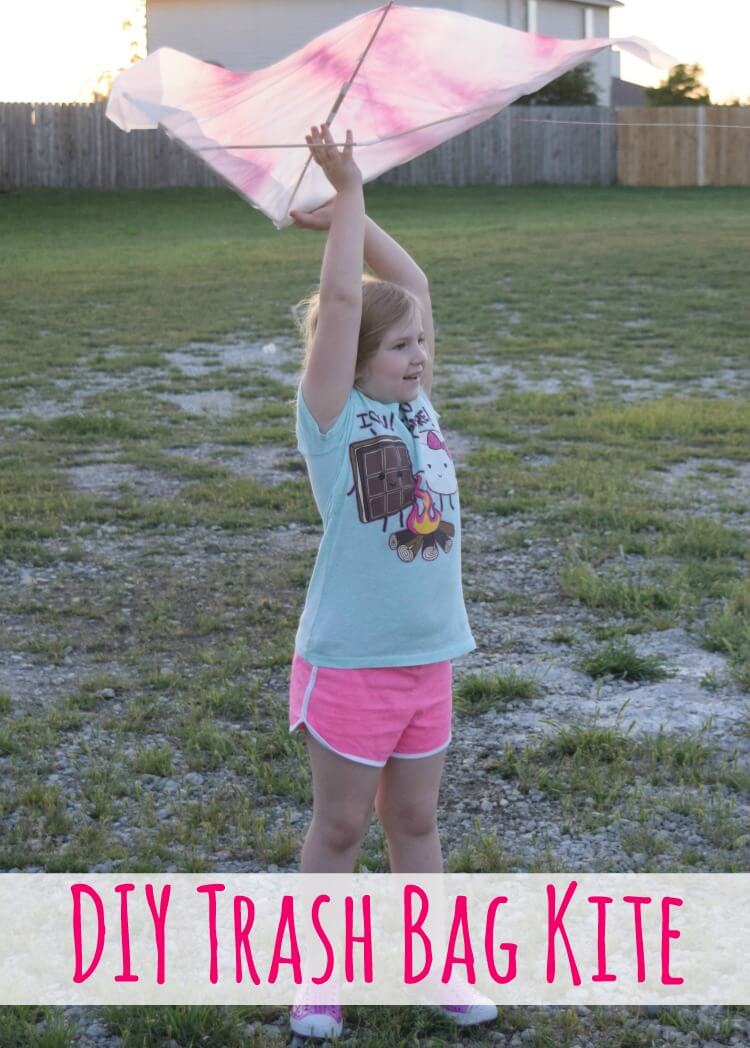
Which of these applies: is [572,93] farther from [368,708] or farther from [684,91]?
[368,708]

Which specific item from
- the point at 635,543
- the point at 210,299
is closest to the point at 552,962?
the point at 635,543

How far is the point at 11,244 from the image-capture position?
18250mm

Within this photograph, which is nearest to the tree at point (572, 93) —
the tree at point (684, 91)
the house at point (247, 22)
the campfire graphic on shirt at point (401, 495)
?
the house at point (247, 22)

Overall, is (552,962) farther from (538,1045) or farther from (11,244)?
(11,244)

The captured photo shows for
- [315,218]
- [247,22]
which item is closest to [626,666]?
[315,218]

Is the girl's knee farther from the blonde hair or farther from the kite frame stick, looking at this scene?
the kite frame stick

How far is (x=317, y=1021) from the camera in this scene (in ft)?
7.85

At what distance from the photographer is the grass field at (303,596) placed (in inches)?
118

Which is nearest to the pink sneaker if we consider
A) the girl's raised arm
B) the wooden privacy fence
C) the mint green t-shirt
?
the mint green t-shirt

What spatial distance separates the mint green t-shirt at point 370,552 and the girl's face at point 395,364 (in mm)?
34

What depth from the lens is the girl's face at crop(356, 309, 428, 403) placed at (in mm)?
2350

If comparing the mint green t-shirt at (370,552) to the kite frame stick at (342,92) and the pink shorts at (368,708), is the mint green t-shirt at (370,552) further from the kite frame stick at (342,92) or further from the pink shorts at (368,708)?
the kite frame stick at (342,92)

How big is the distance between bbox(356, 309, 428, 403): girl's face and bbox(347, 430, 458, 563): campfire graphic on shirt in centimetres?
9

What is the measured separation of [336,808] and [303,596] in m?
2.43
